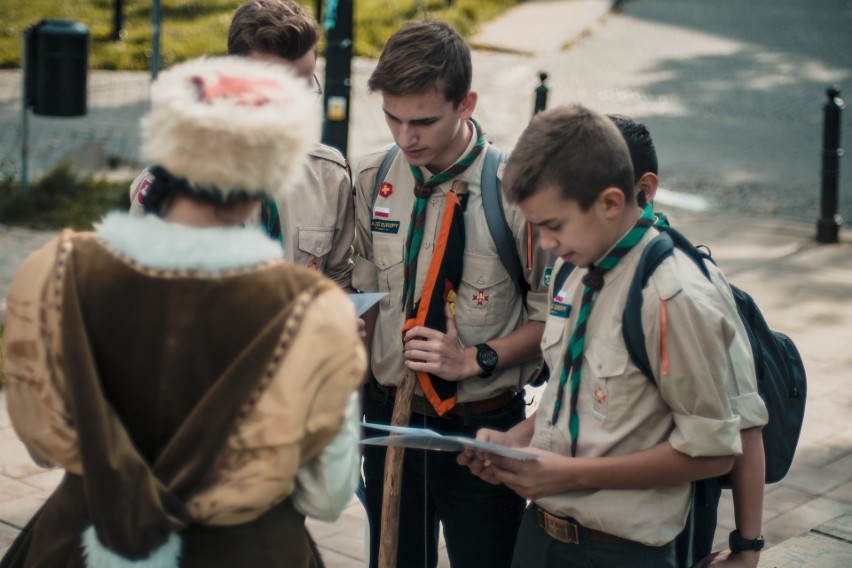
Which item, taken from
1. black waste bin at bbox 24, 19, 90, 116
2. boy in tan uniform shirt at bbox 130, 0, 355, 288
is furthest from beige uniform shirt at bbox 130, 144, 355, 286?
black waste bin at bbox 24, 19, 90, 116

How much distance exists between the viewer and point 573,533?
2.91 metres

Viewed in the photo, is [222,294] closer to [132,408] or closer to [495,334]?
[132,408]

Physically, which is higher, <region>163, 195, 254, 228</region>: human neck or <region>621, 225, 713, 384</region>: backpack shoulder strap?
<region>163, 195, 254, 228</region>: human neck

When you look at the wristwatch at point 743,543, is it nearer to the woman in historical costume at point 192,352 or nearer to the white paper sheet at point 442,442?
the white paper sheet at point 442,442

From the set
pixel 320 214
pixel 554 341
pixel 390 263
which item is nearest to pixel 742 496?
pixel 554 341

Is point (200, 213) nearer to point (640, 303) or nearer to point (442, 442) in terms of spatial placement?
point (442, 442)

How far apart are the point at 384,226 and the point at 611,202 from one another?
0.99m

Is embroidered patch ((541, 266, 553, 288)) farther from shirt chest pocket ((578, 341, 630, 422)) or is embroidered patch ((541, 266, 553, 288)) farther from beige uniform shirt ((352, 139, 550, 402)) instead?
shirt chest pocket ((578, 341, 630, 422))

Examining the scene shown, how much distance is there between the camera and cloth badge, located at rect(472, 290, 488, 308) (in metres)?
3.43

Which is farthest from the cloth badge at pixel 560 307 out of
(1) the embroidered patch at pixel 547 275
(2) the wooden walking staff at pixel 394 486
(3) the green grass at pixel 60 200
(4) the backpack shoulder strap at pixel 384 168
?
(3) the green grass at pixel 60 200

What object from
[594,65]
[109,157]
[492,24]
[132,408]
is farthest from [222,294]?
[492,24]

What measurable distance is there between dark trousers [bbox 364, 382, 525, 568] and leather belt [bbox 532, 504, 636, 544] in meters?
0.54

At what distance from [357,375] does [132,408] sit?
16.4 inches

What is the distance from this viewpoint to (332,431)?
86.0 inches
